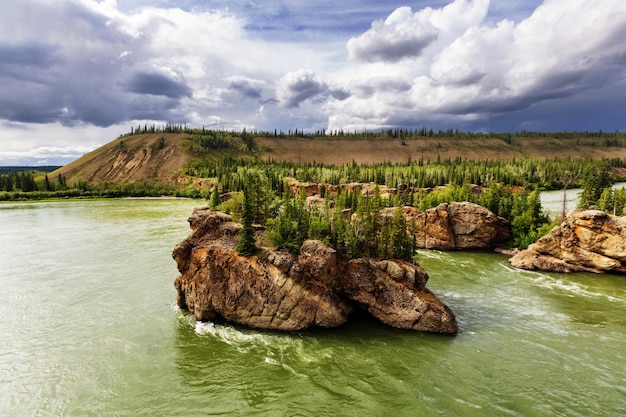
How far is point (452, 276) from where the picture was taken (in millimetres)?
43000

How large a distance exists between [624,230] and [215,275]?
5264 centimetres

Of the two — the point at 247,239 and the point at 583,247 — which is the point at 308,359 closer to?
the point at 247,239

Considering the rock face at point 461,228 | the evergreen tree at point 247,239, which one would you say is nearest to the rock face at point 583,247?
the rock face at point 461,228

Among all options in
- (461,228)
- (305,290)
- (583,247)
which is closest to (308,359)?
(305,290)

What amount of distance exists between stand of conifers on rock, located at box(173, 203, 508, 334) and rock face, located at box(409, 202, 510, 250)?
3337cm

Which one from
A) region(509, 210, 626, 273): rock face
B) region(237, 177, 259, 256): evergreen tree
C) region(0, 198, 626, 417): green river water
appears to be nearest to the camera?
region(0, 198, 626, 417): green river water

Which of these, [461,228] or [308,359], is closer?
[308,359]

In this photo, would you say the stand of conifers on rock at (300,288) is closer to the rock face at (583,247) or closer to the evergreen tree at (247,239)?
the evergreen tree at (247,239)

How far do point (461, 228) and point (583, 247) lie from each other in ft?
58.8

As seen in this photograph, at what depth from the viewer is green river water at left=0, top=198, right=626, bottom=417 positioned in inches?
738

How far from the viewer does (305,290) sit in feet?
86.1

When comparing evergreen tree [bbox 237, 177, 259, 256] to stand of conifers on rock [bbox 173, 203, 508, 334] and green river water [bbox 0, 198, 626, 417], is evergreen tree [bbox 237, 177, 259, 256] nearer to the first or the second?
stand of conifers on rock [bbox 173, 203, 508, 334]

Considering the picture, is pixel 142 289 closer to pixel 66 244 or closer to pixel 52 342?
pixel 52 342

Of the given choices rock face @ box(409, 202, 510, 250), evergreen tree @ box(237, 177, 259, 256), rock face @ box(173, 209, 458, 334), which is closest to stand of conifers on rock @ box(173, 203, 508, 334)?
rock face @ box(173, 209, 458, 334)
